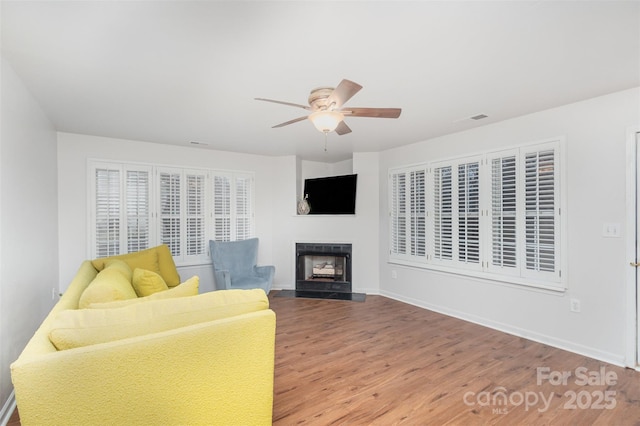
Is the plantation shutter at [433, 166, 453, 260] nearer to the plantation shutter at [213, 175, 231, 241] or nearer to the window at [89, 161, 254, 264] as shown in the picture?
the window at [89, 161, 254, 264]

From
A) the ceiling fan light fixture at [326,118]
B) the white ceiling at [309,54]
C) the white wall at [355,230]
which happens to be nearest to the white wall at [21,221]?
the white ceiling at [309,54]

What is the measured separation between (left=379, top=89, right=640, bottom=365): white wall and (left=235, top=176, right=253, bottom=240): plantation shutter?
376cm

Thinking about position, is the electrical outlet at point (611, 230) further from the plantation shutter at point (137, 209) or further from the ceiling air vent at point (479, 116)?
the plantation shutter at point (137, 209)

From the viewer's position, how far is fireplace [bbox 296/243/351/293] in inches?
209

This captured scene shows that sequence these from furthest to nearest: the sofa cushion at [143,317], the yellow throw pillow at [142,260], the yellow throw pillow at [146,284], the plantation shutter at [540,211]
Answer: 1. the yellow throw pillow at [142,260]
2. the plantation shutter at [540,211]
3. the yellow throw pillow at [146,284]
4. the sofa cushion at [143,317]

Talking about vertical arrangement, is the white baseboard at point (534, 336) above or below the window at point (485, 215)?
below

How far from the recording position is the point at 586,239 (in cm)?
296

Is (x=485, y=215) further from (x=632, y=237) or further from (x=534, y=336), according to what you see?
(x=534, y=336)

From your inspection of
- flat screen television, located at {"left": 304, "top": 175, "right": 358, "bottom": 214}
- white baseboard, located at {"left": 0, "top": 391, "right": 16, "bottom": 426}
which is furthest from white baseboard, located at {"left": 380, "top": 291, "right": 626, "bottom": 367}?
white baseboard, located at {"left": 0, "top": 391, "right": 16, "bottom": 426}

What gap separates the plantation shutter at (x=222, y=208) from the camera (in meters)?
5.13

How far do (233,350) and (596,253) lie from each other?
132 inches

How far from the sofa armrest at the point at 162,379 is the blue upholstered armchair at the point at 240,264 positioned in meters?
2.84

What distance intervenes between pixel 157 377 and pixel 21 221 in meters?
2.08

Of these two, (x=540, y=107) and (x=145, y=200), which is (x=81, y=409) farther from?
(x=540, y=107)
